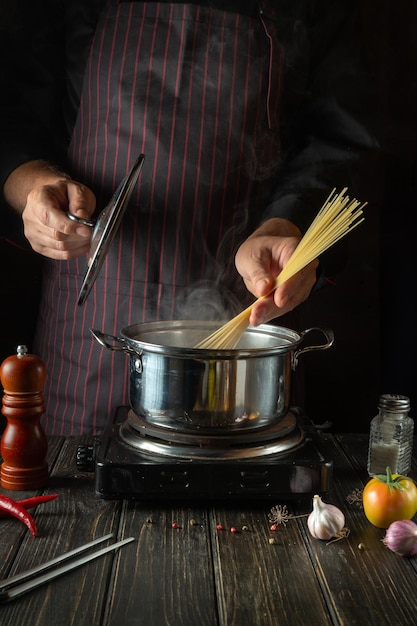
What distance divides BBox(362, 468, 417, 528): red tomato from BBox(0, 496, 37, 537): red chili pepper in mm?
542

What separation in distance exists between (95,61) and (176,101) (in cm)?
25

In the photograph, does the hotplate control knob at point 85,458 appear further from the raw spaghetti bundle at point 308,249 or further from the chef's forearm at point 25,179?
the chef's forearm at point 25,179

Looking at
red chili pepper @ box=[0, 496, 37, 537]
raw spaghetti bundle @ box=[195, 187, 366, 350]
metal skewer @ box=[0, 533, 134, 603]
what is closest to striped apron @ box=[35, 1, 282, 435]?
raw spaghetti bundle @ box=[195, 187, 366, 350]

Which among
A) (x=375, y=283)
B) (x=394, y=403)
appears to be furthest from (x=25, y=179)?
(x=375, y=283)

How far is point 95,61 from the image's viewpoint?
1.90m

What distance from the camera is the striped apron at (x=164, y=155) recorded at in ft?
6.10

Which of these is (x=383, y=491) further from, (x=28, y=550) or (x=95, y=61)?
(x=95, y=61)

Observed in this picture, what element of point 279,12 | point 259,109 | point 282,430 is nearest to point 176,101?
point 259,109

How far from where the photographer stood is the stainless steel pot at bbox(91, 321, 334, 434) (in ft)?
4.04

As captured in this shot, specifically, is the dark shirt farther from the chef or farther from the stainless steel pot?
the stainless steel pot

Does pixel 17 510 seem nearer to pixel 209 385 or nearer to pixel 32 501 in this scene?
pixel 32 501

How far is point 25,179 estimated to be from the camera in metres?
1.82

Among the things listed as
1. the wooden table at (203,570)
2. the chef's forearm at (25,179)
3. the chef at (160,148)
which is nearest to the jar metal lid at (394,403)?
the wooden table at (203,570)

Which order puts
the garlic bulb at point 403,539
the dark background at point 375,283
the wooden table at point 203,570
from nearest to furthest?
the wooden table at point 203,570 < the garlic bulb at point 403,539 < the dark background at point 375,283
